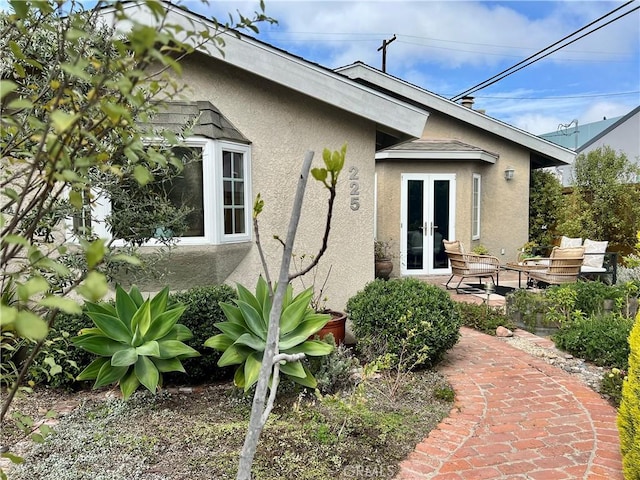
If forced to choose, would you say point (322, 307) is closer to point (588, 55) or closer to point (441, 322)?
point (441, 322)

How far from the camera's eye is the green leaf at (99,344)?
173 inches

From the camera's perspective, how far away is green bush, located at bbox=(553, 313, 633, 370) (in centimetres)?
585

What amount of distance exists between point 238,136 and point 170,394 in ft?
11.3

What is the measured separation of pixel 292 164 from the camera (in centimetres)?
666

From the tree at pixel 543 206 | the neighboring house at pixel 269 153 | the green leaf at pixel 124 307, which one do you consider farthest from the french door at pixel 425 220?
the green leaf at pixel 124 307

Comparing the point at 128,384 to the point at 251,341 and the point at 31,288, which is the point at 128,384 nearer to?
the point at 251,341

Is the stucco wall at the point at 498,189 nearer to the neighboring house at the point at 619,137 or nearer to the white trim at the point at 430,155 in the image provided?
the white trim at the point at 430,155

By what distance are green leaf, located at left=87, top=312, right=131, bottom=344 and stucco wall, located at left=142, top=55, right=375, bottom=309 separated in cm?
143

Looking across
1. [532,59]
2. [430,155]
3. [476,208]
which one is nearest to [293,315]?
[430,155]

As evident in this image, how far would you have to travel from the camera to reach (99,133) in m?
Result: 1.64

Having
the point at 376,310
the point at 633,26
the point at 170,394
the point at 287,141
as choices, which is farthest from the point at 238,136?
the point at 633,26

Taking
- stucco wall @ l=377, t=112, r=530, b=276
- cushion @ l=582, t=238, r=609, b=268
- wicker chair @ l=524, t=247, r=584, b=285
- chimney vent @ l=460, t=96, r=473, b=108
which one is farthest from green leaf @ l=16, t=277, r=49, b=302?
chimney vent @ l=460, t=96, r=473, b=108

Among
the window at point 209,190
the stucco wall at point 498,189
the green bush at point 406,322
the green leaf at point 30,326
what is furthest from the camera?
the stucco wall at point 498,189

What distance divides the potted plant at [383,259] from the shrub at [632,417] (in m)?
9.29
